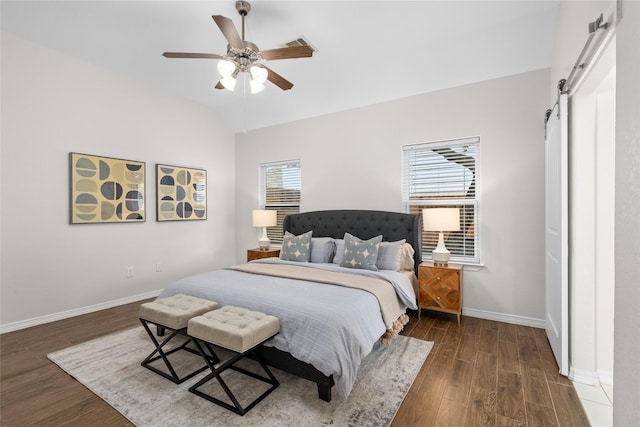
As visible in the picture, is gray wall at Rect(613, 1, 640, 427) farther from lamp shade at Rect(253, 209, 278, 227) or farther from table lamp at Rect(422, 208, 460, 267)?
lamp shade at Rect(253, 209, 278, 227)

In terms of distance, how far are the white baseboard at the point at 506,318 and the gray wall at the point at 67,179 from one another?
165 inches

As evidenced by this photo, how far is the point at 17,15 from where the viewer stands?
290cm

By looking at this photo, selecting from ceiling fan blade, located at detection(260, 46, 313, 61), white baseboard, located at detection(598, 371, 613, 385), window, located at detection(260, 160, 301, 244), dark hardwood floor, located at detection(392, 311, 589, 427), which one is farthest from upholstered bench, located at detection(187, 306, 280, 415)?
window, located at detection(260, 160, 301, 244)

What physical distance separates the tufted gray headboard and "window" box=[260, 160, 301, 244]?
397 mm

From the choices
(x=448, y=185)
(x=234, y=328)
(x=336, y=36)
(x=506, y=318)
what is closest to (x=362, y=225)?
(x=448, y=185)

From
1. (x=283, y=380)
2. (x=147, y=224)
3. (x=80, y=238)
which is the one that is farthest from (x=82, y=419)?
(x=147, y=224)

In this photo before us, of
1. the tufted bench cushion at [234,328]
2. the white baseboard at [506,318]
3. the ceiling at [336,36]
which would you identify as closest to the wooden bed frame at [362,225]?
the white baseboard at [506,318]

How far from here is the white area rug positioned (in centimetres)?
180

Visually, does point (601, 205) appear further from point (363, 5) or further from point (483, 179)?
point (363, 5)

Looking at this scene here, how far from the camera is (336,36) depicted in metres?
3.09

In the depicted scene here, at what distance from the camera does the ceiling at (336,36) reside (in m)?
2.72

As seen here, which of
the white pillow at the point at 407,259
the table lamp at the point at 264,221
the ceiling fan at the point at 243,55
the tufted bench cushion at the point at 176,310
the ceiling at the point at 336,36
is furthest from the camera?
the table lamp at the point at 264,221

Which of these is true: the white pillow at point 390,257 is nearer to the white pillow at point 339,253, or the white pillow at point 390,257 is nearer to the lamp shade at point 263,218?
the white pillow at point 339,253

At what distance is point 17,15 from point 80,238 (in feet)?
7.74
